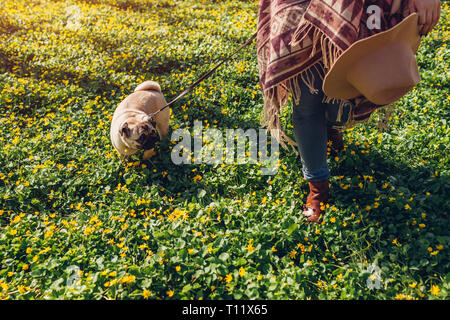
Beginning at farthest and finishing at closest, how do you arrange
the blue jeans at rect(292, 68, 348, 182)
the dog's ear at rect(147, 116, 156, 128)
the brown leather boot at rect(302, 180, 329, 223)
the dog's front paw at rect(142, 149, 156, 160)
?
the dog's front paw at rect(142, 149, 156, 160) → the dog's ear at rect(147, 116, 156, 128) → the brown leather boot at rect(302, 180, 329, 223) → the blue jeans at rect(292, 68, 348, 182)

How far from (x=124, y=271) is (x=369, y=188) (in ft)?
6.52

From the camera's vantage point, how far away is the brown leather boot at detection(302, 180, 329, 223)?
7.94ft

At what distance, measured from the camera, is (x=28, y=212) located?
289 cm

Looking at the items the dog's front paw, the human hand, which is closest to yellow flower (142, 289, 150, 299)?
the dog's front paw

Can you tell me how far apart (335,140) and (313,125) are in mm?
836

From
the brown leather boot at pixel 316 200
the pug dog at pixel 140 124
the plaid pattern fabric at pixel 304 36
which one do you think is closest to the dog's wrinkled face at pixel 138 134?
the pug dog at pixel 140 124

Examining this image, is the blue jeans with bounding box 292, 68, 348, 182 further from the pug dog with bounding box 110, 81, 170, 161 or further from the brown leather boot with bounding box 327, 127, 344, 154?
the pug dog with bounding box 110, 81, 170, 161

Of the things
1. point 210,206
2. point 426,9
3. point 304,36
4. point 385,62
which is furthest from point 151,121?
point 426,9

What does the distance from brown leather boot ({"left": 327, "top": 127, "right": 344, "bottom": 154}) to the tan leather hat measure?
1.26 metres

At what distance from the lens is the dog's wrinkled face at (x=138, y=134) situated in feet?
9.93

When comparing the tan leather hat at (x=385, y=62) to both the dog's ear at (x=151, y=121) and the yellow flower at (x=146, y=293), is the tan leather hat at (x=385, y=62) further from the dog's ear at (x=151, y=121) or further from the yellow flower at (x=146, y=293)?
the dog's ear at (x=151, y=121)

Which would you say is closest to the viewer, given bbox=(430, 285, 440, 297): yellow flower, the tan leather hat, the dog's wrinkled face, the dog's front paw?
the tan leather hat

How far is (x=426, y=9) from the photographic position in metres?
1.60

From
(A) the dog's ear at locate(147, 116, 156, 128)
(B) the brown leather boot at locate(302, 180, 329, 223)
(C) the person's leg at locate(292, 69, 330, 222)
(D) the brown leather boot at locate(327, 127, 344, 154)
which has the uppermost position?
(A) the dog's ear at locate(147, 116, 156, 128)
